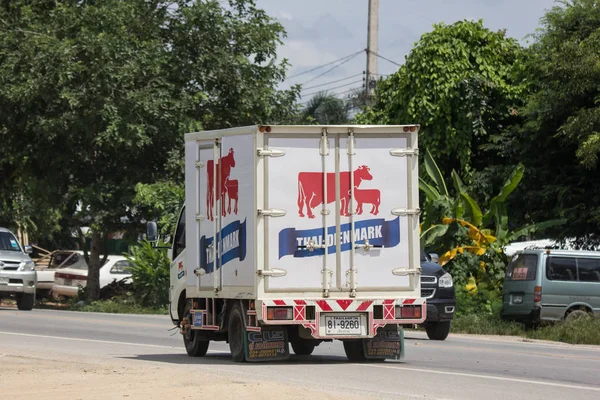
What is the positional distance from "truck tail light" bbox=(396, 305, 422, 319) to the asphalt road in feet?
2.15

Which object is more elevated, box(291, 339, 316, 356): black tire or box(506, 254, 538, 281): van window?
box(506, 254, 538, 281): van window

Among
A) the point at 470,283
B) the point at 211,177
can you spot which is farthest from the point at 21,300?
the point at 211,177

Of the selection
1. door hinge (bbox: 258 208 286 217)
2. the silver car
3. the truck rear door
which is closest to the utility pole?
the silver car

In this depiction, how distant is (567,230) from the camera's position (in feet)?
102

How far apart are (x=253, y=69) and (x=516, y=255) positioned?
45.4 ft

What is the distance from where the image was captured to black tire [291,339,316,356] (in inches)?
660

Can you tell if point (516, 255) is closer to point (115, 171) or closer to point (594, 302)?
point (594, 302)

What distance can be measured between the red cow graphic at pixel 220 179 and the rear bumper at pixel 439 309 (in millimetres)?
6828

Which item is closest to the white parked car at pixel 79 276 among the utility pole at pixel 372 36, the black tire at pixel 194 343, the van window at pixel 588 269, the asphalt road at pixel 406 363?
the utility pole at pixel 372 36

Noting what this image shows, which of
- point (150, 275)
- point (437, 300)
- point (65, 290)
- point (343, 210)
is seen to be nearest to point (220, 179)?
point (343, 210)

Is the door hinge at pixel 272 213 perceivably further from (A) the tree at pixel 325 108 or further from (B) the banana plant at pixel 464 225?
(A) the tree at pixel 325 108

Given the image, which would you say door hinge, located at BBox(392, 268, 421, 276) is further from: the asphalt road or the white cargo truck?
the asphalt road

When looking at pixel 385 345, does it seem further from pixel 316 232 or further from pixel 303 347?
pixel 316 232

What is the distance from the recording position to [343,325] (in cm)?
1447
